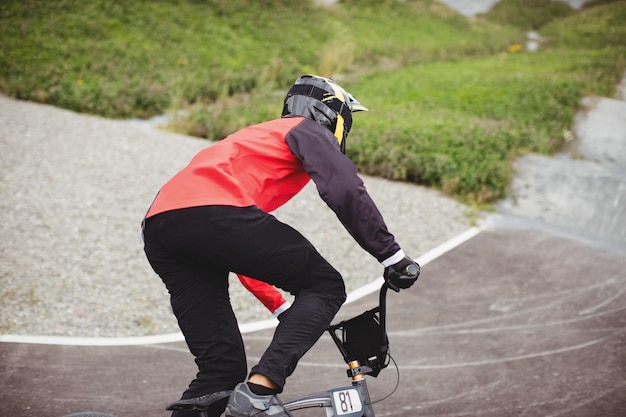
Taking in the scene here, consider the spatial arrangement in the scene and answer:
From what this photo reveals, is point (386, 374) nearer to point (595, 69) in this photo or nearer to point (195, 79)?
point (195, 79)

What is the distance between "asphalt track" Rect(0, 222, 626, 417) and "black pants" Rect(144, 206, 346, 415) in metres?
1.95

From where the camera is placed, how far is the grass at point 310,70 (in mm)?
11852

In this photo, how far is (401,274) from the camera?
104 inches

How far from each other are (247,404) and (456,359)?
3.34 metres

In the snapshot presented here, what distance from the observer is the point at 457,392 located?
4727 mm

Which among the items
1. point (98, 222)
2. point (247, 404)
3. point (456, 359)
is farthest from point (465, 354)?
point (98, 222)

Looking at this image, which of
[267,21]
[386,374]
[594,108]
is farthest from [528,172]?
[267,21]

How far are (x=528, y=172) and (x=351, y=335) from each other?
9629 millimetres

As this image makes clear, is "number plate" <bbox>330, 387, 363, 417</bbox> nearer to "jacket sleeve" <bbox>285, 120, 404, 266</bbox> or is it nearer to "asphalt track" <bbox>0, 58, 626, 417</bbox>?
"jacket sleeve" <bbox>285, 120, 404, 266</bbox>

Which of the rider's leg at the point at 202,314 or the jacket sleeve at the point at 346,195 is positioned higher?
the jacket sleeve at the point at 346,195

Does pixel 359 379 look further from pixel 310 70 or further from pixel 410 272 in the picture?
pixel 310 70

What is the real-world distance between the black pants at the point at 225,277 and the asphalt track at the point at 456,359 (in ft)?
6.38

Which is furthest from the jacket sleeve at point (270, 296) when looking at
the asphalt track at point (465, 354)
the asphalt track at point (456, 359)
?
the asphalt track at point (456, 359)

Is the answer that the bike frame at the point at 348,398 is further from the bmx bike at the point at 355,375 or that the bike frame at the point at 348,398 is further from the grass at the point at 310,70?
the grass at the point at 310,70
